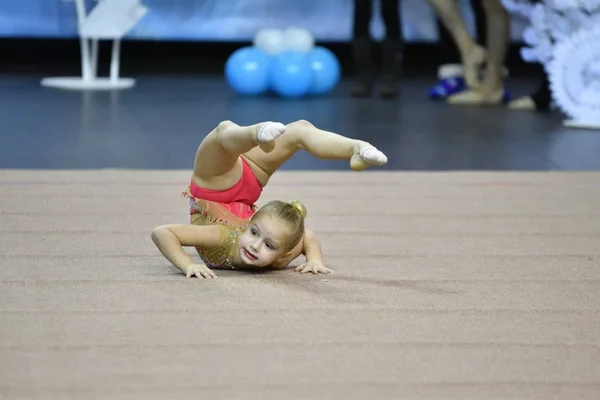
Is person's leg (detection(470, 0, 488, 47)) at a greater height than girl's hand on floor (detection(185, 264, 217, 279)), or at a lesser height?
lesser

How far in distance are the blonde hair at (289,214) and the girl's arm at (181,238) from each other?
130 millimetres

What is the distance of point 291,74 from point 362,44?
43 cm

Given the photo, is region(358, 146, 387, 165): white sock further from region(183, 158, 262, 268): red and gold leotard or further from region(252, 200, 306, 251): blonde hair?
region(183, 158, 262, 268): red and gold leotard

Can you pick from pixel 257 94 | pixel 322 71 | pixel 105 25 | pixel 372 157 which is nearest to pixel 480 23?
pixel 322 71

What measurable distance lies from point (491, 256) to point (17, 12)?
513 cm

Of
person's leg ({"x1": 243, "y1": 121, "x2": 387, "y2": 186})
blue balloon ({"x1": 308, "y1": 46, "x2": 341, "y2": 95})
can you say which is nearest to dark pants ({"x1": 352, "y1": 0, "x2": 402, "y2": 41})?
blue balloon ({"x1": 308, "y1": 46, "x2": 341, "y2": 95})

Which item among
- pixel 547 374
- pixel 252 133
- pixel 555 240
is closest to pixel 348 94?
pixel 555 240

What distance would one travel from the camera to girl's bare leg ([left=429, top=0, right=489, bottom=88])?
607cm

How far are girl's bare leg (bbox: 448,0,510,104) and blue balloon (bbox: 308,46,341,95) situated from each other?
0.68m

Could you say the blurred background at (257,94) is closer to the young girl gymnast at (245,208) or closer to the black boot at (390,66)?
the black boot at (390,66)

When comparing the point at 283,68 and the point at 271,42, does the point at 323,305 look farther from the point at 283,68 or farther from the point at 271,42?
the point at 271,42

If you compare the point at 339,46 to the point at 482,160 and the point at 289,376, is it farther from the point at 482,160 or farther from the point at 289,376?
the point at 289,376

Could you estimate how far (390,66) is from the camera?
608 centimetres

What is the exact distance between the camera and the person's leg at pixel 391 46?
230 inches
